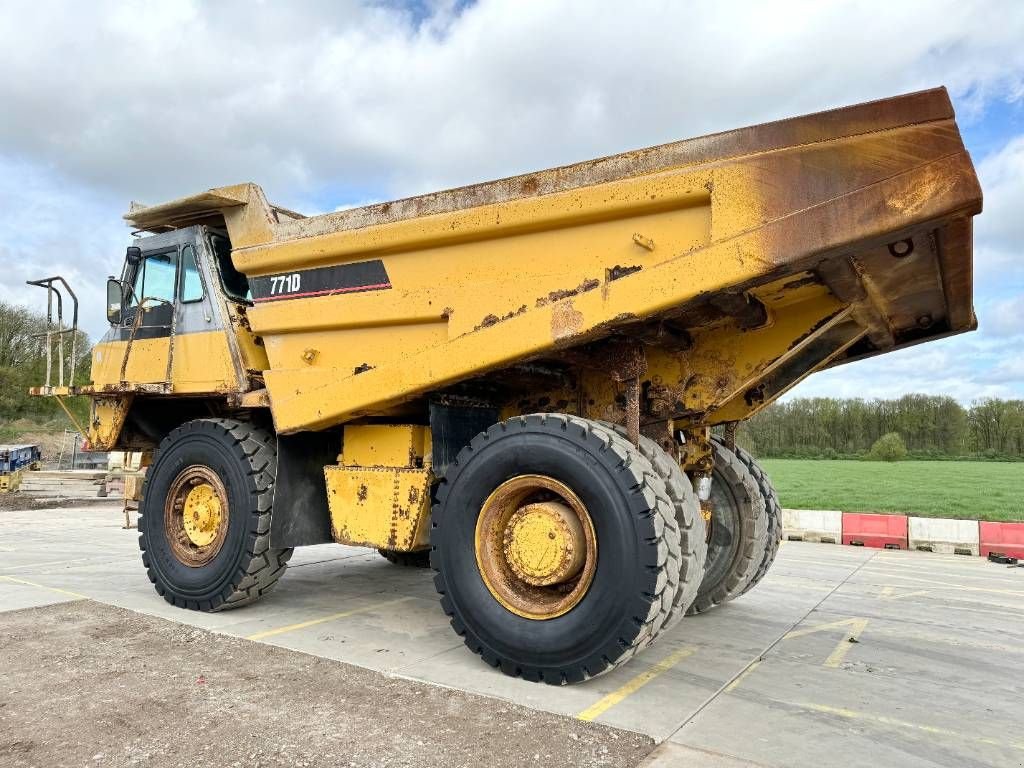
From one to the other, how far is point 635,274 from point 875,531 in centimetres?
1013

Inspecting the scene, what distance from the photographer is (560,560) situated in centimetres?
378

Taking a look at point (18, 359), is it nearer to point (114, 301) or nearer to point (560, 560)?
point (114, 301)

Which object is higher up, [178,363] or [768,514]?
[178,363]

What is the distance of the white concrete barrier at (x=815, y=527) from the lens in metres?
12.0

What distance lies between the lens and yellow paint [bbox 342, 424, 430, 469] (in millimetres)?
4762

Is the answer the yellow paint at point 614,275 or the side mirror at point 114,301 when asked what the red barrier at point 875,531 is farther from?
the side mirror at point 114,301

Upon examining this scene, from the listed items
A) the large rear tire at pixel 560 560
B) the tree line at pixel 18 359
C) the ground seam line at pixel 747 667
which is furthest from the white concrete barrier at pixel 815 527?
the tree line at pixel 18 359

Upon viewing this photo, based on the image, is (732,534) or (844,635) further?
(732,534)

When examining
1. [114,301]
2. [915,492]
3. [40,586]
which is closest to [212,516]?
[40,586]

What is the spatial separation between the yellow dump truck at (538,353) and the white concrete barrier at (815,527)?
6996mm

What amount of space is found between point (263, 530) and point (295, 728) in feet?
7.17

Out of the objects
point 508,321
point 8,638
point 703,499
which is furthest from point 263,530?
point 703,499

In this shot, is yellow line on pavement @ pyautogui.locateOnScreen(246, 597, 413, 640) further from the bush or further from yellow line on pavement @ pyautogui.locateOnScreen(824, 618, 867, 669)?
the bush

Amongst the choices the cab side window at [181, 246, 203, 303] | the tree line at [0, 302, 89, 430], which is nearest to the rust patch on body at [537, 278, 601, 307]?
the cab side window at [181, 246, 203, 303]
